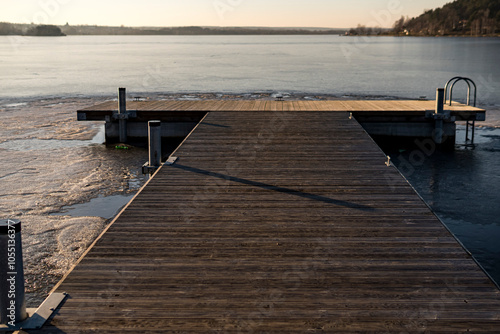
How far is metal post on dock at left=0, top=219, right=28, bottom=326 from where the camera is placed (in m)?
4.06

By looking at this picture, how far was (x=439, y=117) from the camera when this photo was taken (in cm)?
1453

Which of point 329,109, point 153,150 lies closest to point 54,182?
point 153,150

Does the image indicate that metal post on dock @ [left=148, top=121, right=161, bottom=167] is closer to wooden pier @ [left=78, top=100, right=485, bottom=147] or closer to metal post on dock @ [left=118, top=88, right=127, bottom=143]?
wooden pier @ [left=78, top=100, right=485, bottom=147]

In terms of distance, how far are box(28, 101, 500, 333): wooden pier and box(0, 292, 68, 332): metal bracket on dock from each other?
0.07 m

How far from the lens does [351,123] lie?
12633 millimetres

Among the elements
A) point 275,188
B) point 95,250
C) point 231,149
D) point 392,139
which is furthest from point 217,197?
point 392,139

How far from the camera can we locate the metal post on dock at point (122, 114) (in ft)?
47.9

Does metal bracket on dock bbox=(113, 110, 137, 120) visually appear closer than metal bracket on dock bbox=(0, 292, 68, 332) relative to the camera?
No

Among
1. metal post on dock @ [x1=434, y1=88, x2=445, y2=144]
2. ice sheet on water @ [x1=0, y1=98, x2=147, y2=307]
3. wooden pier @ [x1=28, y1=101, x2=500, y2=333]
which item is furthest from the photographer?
metal post on dock @ [x1=434, y1=88, x2=445, y2=144]

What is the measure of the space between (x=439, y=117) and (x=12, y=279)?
42.0ft

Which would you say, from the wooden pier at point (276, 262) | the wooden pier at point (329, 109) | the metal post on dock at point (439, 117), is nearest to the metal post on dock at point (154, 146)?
the wooden pier at point (276, 262)

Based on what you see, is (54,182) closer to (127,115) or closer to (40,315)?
(127,115)

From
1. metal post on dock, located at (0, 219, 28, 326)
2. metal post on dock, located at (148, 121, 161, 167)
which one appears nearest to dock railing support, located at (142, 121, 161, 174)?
metal post on dock, located at (148, 121, 161, 167)

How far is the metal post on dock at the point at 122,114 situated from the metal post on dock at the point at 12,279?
421 inches
